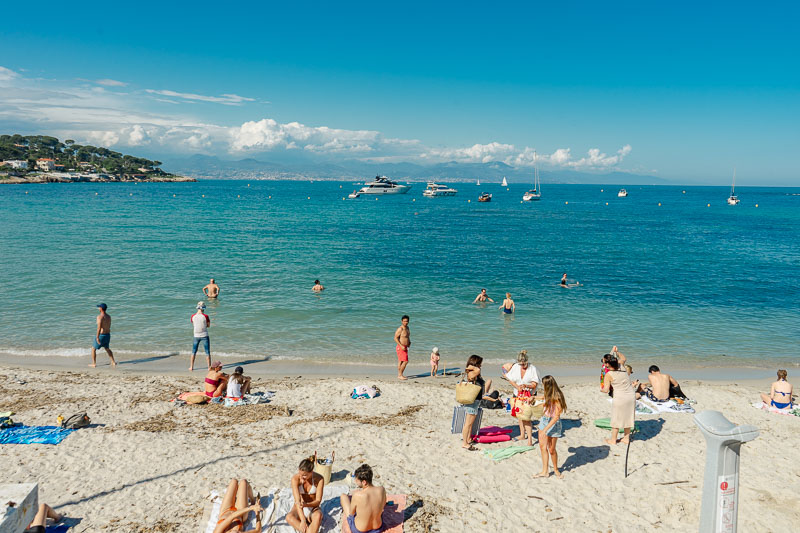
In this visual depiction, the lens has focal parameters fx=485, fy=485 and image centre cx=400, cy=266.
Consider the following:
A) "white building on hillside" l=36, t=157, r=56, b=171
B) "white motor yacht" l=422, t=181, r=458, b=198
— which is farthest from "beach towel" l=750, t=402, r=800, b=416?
"white building on hillside" l=36, t=157, r=56, b=171

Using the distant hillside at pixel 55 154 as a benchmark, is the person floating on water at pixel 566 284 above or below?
below

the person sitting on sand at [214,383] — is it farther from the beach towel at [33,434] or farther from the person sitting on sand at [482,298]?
Answer: the person sitting on sand at [482,298]

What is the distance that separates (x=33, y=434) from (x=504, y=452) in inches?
362

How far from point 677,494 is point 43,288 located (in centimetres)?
2727

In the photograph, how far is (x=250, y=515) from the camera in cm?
711

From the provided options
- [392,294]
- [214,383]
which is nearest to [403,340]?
[214,383]

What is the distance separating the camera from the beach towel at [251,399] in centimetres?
1152

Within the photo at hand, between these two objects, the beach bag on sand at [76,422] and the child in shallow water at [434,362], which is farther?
the child in shallow water at [434,362]

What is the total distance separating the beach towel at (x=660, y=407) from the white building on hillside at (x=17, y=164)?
191395 millimetres

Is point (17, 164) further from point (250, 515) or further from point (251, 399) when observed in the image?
point (250, 515)

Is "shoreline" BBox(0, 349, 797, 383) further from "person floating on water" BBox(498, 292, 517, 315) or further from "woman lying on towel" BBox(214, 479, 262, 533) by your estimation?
"woman lying on towel" BBox(214, 479, 262, 533)

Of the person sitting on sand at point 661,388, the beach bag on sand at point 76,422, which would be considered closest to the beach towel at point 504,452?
the person sitting on sand at point 661,388

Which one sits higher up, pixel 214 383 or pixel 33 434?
pixel 214 383

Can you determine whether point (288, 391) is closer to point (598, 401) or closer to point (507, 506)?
point (507, 506)
